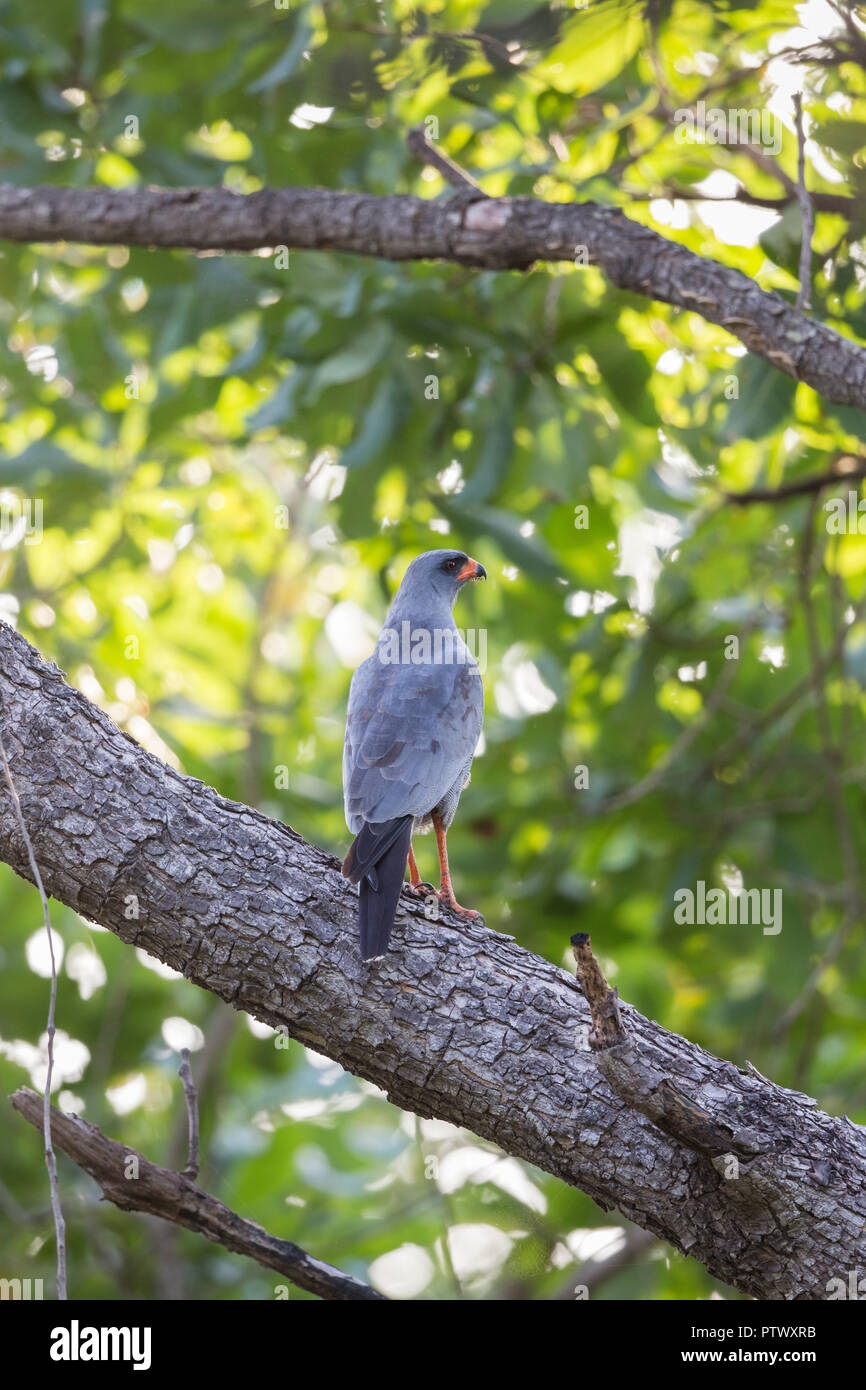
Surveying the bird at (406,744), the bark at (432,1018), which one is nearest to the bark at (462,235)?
the bird at (406,744)

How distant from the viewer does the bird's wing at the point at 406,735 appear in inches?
142

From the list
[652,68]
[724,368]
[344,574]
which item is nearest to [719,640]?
[724,368]

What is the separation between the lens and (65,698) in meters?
3.06

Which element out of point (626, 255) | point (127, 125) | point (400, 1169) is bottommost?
point (400, 1169)

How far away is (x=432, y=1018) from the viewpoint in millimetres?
2914

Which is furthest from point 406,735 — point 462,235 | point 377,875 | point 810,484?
point 810,484

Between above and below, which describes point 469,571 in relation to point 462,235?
below

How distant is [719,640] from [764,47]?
276cm

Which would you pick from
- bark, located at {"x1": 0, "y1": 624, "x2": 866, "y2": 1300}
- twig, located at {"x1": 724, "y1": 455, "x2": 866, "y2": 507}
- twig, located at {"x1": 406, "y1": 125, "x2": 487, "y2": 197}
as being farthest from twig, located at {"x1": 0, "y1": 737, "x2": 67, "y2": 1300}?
twig, located at {"x1": 724, "y1": 455, "x2": 866, "y2": 507}

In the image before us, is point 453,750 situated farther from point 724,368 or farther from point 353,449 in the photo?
point 724,368

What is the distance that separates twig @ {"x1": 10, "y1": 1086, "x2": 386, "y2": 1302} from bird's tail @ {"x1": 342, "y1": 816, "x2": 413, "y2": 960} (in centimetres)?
69

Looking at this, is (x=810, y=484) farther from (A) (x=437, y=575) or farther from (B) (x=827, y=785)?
(A) (x=437, y=575)

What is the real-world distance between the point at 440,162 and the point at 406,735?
91.0 inches

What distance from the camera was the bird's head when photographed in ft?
15.2
